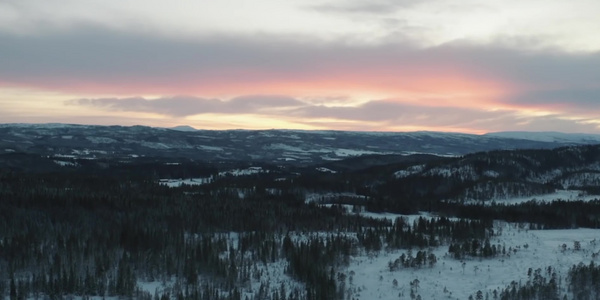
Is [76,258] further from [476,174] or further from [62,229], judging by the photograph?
[476,174]

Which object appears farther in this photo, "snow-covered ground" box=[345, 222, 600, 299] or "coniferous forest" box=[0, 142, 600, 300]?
"snow-covered ground" box=[345, 222, 600, 299]

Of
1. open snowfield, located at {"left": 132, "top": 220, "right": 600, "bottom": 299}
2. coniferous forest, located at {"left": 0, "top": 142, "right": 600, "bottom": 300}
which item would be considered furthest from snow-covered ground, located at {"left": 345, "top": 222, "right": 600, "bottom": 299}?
coniferous forest, located at {"left": 0, "top": 142, "right": 600, "bottom": 300}

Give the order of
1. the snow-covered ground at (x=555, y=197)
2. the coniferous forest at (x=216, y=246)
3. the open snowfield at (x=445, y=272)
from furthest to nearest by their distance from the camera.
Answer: the snow-covered ground at (x=555, y=197) → the open snowfield at (x=445, y=272) → the coniferous forest at (x=216, y=246)

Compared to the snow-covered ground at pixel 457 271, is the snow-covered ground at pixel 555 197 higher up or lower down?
lower down

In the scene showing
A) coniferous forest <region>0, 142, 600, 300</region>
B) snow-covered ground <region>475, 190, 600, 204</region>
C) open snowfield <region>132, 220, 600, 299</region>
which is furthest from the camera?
snow-covered ground <region>475, 190, 600, 204</region>

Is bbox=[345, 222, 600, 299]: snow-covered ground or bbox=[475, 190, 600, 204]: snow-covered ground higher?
bbox=[345, 222, 600, 299]: snow-covered ground

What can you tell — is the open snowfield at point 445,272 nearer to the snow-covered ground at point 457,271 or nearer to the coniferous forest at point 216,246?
the snow-covered ground at point 457,271

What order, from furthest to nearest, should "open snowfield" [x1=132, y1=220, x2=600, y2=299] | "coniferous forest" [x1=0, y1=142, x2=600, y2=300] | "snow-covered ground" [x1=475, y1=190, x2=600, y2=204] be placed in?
"snow-covered ground" [x1=475, y1=190, x2=600, y2=204]
"open snowfield" [x1=132, y1=220, x2=600, y2=299]
"coniferous forest" [x1=0, y1=142, x2=600, y2=300]

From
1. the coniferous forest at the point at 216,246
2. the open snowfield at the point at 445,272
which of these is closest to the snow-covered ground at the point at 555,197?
the coniferous forest at the point at 216,246

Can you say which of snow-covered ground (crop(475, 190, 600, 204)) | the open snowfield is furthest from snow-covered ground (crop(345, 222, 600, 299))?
snow-covered ground (crop(475, 190, 600, 204))

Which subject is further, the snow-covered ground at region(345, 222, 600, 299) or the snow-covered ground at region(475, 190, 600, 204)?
the snow-covered ground at region(475, 190, 600, 204)

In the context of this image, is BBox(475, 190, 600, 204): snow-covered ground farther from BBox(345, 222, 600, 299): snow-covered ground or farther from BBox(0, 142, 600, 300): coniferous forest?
BBox(345, 222, 600, 299): snow-covered ground
